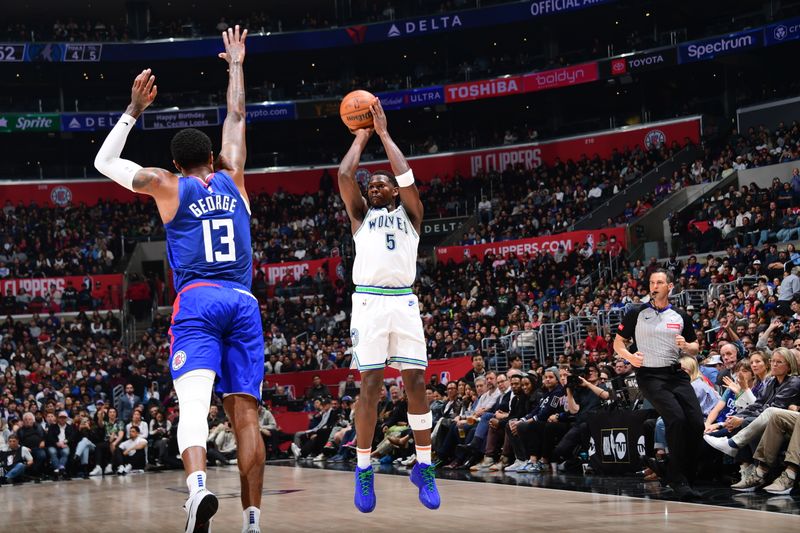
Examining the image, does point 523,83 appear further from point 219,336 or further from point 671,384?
point 219,336

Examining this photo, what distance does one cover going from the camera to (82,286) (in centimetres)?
3222

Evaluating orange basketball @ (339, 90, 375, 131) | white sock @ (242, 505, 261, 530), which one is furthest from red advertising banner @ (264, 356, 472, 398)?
white sock @ (242, 505, 261, 530)

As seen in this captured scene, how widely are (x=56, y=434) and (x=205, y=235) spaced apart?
14345 mm

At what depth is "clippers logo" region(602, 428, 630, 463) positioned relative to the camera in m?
11.1

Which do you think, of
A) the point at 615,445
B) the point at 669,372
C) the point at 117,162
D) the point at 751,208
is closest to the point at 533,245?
the point at 751,208

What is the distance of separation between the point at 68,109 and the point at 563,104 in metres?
20.0

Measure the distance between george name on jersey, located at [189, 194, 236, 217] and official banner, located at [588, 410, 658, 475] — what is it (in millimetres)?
6784

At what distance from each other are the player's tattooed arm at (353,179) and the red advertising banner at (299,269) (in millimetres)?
24240

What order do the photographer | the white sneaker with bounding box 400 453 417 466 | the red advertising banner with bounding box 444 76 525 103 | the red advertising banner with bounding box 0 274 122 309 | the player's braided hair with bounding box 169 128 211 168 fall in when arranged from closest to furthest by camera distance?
the player's braided hair with bounding box 169 128 211 168 < the photographer < the white sneaker with bounding box 400 453 417 466 < the red advertising banner with bounding box 0 274 122 309 < the red advertising banner with bounding box 444 76 525 103

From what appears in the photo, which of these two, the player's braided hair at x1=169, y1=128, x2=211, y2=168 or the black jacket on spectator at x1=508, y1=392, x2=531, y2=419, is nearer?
the player's braided hair at x1=169, y1=128, x2=211, y2=168

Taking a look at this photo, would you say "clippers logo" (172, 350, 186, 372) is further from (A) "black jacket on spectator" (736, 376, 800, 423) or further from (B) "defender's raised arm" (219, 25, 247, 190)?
(A) "black jacket on spectator" (736, 376, 800, 423)

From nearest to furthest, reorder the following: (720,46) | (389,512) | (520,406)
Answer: (389,512)
(520,406)
(720,46)

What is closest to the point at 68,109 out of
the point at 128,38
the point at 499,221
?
the point at 128,38

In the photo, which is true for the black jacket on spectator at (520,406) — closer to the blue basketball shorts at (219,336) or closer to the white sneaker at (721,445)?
the white sneaker at (721,445)
